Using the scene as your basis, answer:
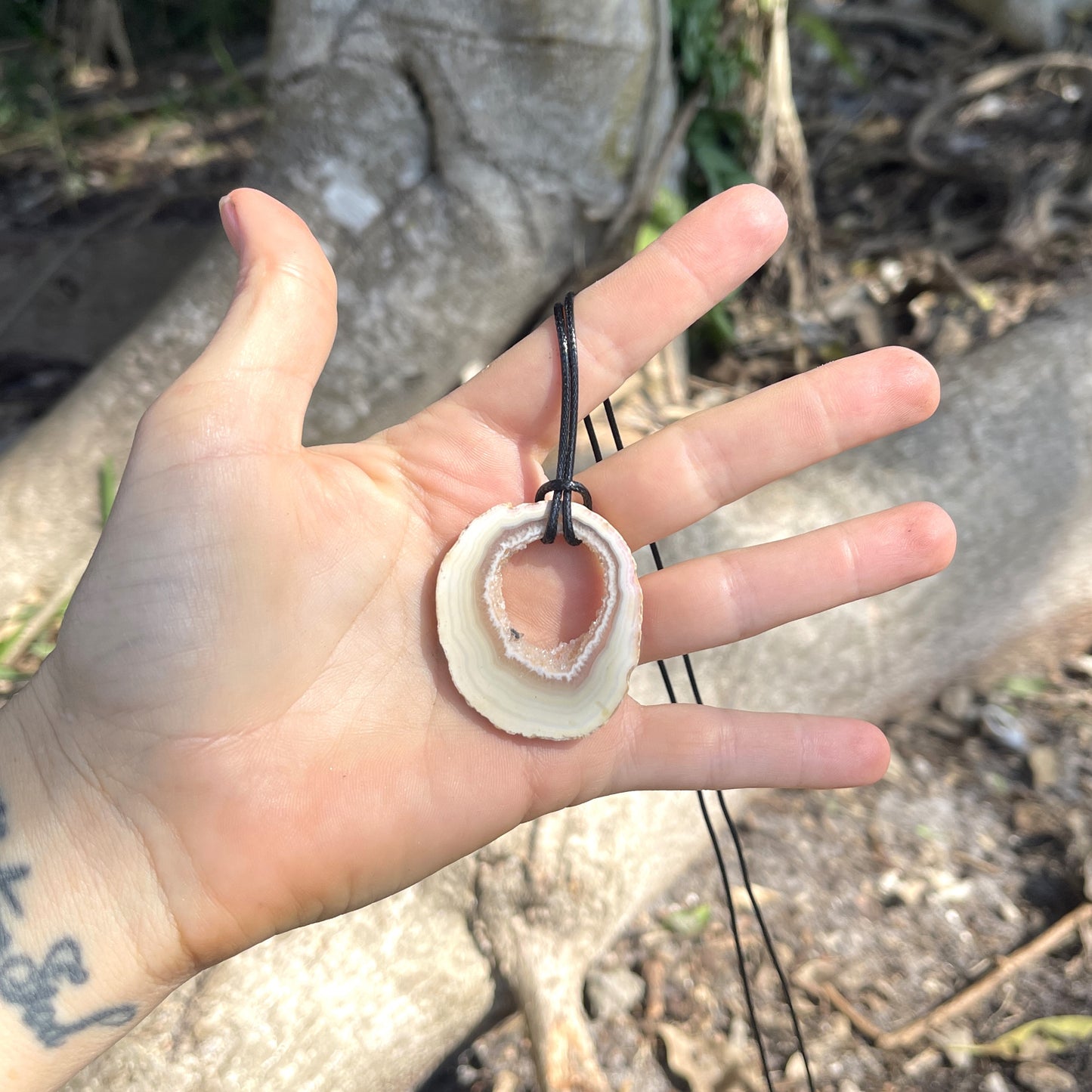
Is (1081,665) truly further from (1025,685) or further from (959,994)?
(959,994)

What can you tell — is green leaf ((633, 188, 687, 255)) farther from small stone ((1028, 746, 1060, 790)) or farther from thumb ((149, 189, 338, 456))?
small stone ((1028, 746, 1060, 790))

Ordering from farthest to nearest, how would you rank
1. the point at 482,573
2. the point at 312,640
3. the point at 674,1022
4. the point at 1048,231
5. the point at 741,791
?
the point at 1048,231 < the point at 741,791 < the point at 674,1022 < the point at 482,573 < the point at 312,640

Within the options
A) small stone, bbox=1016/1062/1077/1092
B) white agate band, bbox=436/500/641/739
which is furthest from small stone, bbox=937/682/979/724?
white agate band, bbox=436/500/641/739

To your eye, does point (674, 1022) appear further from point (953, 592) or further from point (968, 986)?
point (953, 592)

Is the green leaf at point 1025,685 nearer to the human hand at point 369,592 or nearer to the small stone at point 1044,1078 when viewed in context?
the small stone at point 1044,1078

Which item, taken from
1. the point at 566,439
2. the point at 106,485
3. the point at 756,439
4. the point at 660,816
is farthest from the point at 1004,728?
the point at 106,485

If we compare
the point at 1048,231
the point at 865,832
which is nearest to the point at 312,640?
the point at 865,832
